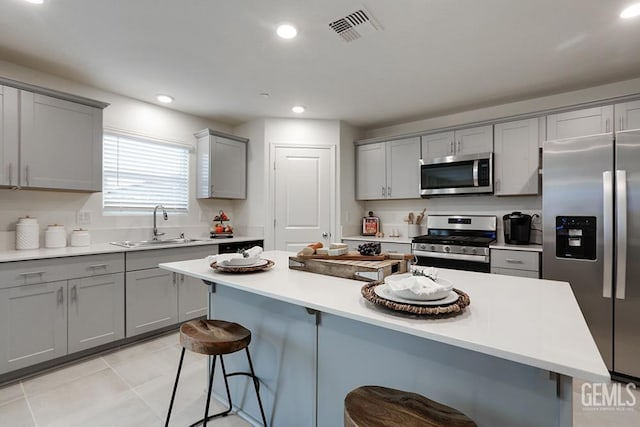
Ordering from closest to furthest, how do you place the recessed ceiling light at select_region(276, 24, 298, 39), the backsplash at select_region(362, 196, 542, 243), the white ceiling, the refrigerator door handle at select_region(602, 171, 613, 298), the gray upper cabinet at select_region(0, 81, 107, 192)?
the white ceiling
the recessed ceiling light at select_region(276, 24, 298, 39)
the refrigerator door handle at select_region(602, 171, 613, 298)
the gray upper cabinet at select_region(0, 81, 107, 192)
the backsplash at select_region(362, 196, 542, 243)

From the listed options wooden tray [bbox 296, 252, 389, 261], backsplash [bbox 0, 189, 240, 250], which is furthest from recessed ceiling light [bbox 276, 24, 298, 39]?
backsplash [bbox 0, 189, 240, 250]

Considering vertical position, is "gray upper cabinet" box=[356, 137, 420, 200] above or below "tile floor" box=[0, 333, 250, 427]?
above

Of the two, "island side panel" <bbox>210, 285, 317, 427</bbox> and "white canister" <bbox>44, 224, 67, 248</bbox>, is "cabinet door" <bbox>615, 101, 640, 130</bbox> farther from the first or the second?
"white canister" <bbox>44, 224, 67, 248</bbox>

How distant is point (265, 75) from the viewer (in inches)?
114

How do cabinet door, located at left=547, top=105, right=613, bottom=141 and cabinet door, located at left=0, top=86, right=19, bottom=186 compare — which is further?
cabinet door, located at left=547, top=105, right=613, bottom=141

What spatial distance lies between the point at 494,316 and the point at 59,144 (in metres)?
3.39

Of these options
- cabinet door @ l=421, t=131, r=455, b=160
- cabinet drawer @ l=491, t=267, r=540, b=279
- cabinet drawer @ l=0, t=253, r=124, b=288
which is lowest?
cabinet drawer @ l=491, t=267, r=540, b=279

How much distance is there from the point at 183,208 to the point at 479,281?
347cm

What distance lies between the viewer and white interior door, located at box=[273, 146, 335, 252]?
4070 millimetres

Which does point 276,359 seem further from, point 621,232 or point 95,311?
point 621,232

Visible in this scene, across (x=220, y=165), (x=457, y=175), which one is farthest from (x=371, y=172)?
(x=220, y=165)

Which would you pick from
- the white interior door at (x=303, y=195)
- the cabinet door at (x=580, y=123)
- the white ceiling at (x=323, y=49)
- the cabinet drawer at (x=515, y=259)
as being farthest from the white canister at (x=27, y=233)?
the cabinet door at (x=580, y=123)

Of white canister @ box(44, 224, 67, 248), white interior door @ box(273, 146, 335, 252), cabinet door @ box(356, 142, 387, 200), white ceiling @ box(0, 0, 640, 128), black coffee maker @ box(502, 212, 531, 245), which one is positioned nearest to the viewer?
white ceiling @ box(0, 0, 640, 128)

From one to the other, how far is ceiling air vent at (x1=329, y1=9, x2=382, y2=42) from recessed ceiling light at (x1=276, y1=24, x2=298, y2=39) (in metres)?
0.27
